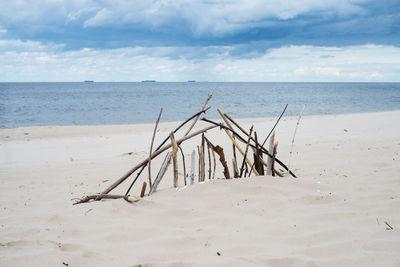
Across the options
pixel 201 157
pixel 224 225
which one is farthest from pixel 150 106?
pixel 224 225

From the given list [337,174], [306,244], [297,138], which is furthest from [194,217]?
[297,138]

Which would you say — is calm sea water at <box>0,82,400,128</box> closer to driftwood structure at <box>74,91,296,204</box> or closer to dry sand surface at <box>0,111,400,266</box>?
driftwood structure at <box>74,91,296,204</box>

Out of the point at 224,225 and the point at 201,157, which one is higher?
the point at 201,157

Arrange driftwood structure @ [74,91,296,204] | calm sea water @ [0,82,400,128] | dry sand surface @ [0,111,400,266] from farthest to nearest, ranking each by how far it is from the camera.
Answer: calm sea water @ [0,82,400,128] → driftwood structure @ [74,91,296,204] → dry sand surface @ [0,111,400,266]

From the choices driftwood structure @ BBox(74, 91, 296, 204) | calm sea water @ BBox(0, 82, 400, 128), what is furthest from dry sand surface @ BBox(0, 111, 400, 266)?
calm sea water @ BBox(0, 82, 400, 128)

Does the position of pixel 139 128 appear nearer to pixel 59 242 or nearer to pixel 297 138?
pixel 297 138

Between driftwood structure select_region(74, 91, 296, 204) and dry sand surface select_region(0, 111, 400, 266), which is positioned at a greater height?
driftwood structure select_region(74, 91, 296, 204)

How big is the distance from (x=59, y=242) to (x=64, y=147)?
8.20 meters

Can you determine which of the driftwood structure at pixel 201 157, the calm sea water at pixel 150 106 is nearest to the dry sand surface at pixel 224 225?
the driftwood structure at pixel 201 157

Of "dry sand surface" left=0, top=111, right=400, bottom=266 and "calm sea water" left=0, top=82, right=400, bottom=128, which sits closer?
"dry sand surface" left=0, top=111, right=400, bottom=266

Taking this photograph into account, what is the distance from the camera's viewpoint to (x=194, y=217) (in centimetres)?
258

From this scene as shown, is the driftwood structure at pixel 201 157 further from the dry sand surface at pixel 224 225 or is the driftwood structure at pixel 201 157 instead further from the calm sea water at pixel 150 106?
the calm sea water at pixel 150 106

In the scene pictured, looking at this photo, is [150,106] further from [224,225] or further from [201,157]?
[224,225]

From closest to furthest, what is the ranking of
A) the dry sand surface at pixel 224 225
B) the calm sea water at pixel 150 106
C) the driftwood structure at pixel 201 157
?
the dry sand surface at pixel 224 225 → the driftwood structure at pixel 201 157 → the calm sea water at pixel 150 106
